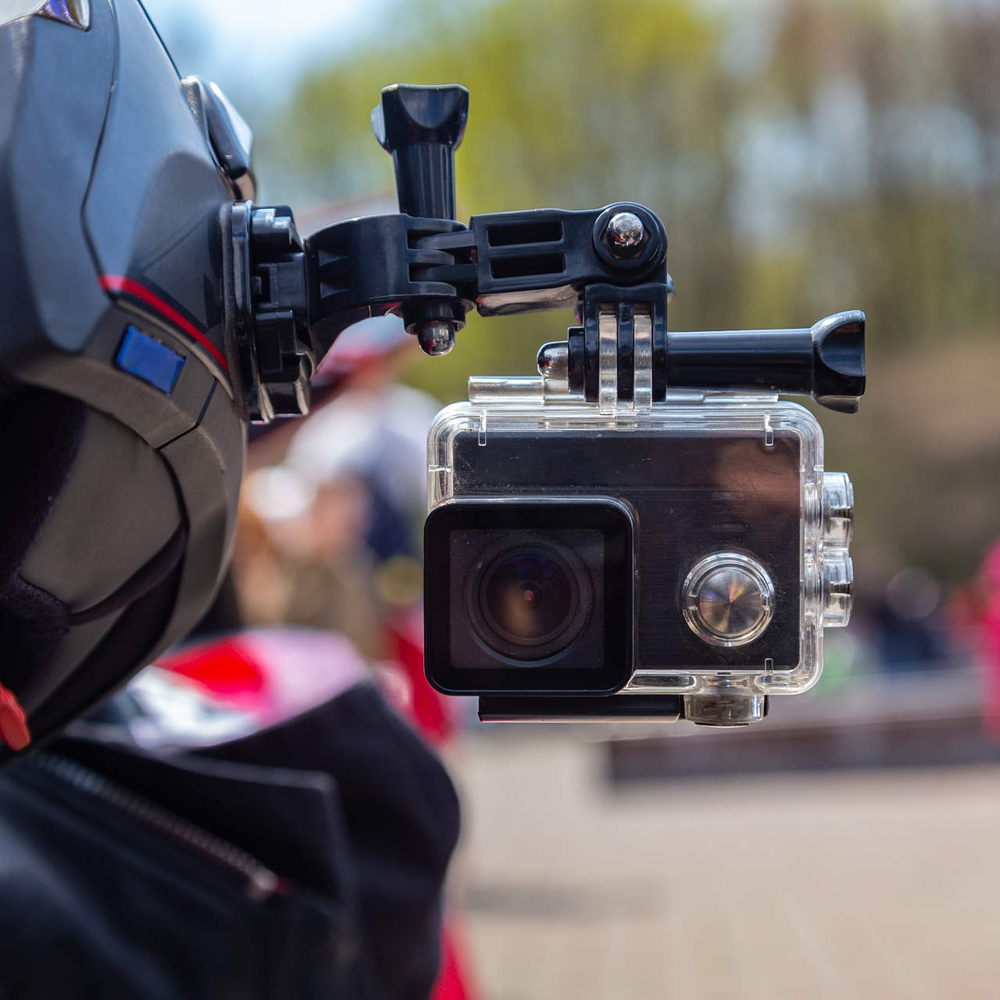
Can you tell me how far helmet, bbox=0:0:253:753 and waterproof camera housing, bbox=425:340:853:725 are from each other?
0.18 metres

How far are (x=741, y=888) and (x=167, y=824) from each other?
17.5 ft

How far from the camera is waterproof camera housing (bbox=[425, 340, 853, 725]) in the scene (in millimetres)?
860

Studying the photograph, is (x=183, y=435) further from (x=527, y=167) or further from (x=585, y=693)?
(x=527, y=167)

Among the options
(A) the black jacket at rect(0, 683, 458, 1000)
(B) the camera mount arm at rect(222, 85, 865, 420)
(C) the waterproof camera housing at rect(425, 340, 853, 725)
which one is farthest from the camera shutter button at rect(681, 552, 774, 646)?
(A) the black jacket at rect(0, 683, 458, 1000)

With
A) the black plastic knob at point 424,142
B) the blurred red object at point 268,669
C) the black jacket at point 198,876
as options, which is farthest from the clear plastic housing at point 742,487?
the blurred red object at point 268,669

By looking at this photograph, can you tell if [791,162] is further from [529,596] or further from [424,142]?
[529,596]

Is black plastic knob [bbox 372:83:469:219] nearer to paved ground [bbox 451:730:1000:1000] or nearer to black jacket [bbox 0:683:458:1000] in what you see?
black jacket [bbox 0:683:458:1000]

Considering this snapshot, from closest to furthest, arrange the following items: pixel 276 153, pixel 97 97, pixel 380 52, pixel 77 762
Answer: pixel 97 97
pixel 77 762
pixel 276 153
pixel 380 52

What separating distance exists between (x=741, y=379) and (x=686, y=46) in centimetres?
2082

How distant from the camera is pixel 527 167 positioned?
20.1 metres

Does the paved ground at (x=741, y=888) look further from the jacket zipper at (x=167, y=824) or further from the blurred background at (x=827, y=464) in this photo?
the jacket zipper at (x=167, y=824)

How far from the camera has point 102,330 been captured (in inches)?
30.8

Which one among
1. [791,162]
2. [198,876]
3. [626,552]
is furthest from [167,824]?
[791,162]

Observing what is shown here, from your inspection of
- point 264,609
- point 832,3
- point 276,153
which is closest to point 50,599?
point 264,609
